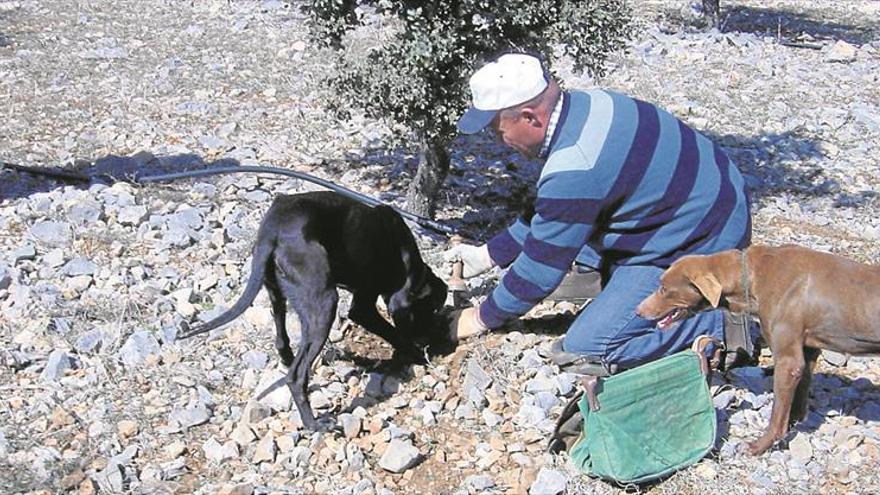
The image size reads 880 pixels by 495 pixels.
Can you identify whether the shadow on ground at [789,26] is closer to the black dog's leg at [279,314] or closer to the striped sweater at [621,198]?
the striped sweater at [621,198]

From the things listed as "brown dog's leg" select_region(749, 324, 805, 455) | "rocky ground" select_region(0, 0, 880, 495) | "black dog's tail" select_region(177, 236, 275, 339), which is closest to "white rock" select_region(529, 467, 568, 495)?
"rocky ground" select_region(0, 0, 880, 495)

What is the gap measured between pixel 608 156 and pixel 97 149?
5343mm

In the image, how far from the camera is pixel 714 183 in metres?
4.72

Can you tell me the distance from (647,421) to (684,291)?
63 centimetres

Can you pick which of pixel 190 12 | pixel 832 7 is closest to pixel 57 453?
pixel 190 12

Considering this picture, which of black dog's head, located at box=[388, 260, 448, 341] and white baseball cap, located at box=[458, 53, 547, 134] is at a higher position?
white baseball cap, located at box=[458, 53, 547, 134]

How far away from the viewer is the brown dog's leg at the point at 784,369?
4.49 m

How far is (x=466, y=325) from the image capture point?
521 centimetres

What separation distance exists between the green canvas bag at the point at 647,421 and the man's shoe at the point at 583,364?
15.2 inches

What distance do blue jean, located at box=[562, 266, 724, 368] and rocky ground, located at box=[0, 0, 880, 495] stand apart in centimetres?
41

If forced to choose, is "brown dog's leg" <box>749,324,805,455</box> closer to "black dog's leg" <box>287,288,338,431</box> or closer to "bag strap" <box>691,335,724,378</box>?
"bag strap" <box>691,335,724,378</box>

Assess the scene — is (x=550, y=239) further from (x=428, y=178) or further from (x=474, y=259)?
(x=428, y=178)

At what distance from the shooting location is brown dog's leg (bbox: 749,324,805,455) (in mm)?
4492

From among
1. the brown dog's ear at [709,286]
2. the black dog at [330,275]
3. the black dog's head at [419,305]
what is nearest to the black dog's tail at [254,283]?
the black dog at [330,275]
